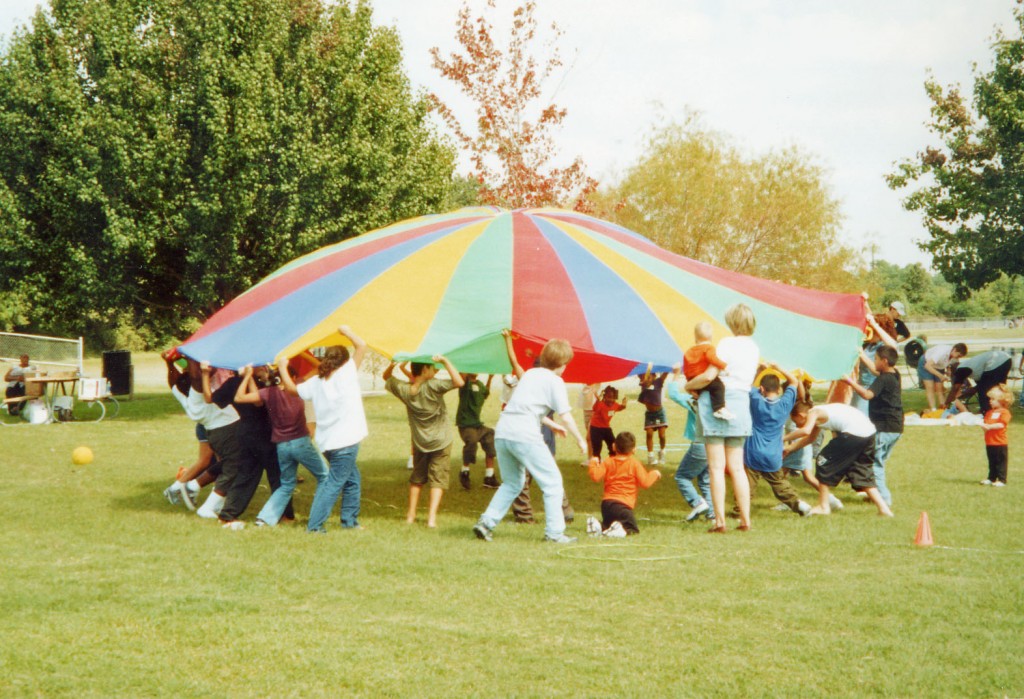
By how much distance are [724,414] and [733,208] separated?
70.4 ft

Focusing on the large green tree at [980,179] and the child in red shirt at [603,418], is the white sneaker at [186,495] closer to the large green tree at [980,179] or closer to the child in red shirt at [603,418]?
the child in red shirt at [603,418]

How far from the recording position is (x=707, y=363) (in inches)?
312

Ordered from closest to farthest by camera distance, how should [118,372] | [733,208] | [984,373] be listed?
[984,373] < [118,372] < [733,208]

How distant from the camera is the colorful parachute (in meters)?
8.77

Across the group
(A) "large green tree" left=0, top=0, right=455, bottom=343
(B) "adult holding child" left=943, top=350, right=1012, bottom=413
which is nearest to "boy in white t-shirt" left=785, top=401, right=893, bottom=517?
(B) "adult holding child" left=943, top=350, right=1012, bottom=413

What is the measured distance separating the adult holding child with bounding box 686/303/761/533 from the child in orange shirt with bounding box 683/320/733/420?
39 mm

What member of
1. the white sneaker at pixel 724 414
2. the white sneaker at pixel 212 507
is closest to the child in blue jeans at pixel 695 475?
the white sneaker at pixel 724 414

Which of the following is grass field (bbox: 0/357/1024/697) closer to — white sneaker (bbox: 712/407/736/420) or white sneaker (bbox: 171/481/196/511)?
white sneaker (bbox: 171/481/196/511)

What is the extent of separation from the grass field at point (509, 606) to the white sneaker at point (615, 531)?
0.22m

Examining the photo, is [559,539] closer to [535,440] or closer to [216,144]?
[535,440]

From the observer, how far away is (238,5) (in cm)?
1905

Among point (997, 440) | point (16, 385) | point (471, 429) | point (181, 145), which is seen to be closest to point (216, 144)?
point (181, 145)

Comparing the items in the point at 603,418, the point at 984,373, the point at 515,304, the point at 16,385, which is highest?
the point at 515,304

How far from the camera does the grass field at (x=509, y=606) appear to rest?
470cm
